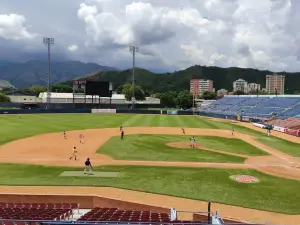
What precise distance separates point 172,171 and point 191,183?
12.4 ft

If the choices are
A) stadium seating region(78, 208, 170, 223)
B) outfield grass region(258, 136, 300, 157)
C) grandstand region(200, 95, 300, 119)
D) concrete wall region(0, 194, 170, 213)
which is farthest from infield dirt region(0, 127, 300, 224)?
grandstand region(200, 95, 300, 119)

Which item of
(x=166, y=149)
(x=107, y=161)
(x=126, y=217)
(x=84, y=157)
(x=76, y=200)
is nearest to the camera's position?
(x=126, y=217)

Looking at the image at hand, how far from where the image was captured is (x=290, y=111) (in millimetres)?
75375

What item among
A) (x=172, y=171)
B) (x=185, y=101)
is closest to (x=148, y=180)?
(x=172, y=171)

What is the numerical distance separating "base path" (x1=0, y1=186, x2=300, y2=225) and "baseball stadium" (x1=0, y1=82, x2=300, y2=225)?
5 cm

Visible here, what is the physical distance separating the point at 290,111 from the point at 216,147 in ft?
141

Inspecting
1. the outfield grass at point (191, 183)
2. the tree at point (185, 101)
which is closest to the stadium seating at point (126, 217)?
the outfield grass at point (191, 183)

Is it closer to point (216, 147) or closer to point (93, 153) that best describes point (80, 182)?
point (93, 153)

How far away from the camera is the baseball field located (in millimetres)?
19920

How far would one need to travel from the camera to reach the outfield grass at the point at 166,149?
1296 inches

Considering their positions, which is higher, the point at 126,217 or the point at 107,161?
the point at 126,217

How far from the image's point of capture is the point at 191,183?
2348 cm

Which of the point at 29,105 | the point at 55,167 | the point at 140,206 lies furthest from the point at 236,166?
the point at 29,105

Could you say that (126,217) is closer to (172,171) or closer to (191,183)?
(191,183)
